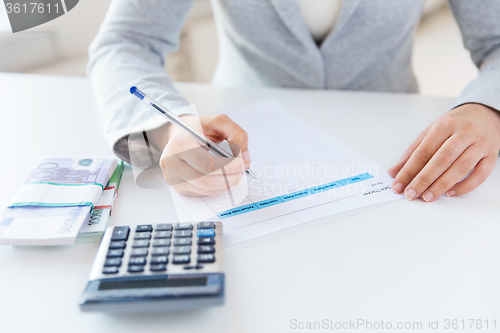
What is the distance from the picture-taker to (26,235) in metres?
0.29

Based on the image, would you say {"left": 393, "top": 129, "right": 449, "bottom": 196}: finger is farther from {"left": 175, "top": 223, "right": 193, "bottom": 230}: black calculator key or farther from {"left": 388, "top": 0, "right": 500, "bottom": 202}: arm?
{"left": 175, "top": 223, "right": 193, "bottom": 230}: black calculator key

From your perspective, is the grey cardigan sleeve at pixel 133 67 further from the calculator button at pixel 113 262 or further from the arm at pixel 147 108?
the calculator button at pixel 113 262

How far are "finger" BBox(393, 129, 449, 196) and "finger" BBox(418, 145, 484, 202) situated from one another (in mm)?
21

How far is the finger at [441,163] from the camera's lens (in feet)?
1.14

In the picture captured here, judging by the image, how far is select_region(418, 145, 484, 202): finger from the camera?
1.14 ft

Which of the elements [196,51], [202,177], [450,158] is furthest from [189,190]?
[196,51]

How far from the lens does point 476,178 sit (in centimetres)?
36

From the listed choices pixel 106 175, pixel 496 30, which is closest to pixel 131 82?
pixel 106 175

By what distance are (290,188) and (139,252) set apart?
0.50ft

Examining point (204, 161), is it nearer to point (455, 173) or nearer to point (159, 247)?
point (159, 247)

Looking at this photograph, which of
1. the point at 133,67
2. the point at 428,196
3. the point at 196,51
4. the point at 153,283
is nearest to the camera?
the point at 153,283

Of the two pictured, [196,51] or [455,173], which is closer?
[455,173]

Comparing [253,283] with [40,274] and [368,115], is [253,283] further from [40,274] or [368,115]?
[368,115]

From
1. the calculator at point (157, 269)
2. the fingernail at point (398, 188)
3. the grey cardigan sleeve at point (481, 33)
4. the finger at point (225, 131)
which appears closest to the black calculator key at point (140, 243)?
the calculator at point (157, 269)
